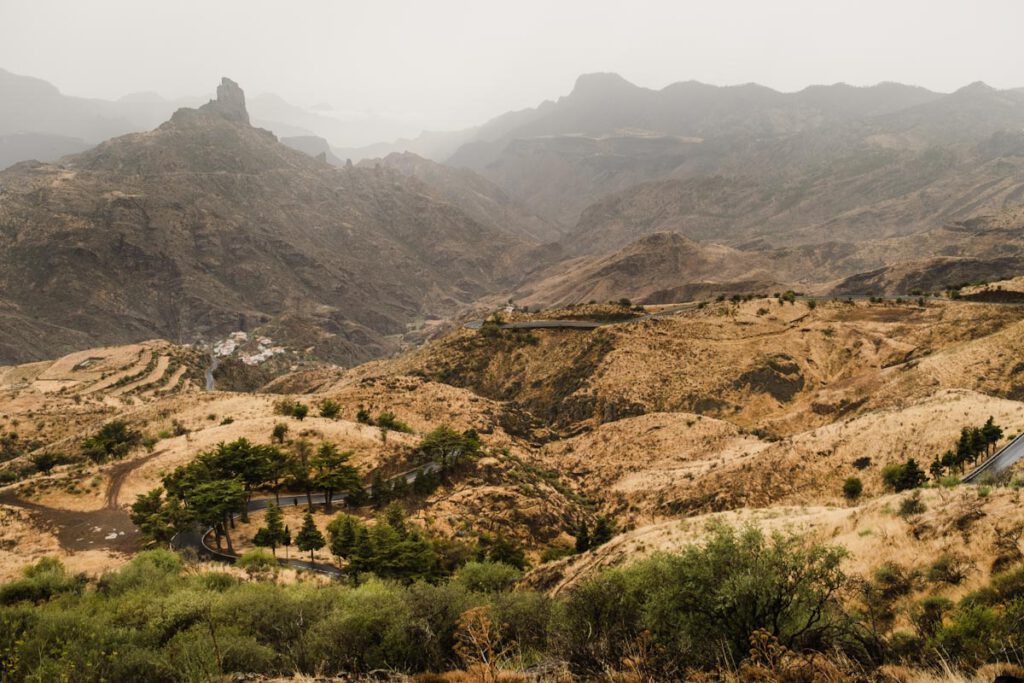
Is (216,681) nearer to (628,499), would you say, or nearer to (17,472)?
(628,499)

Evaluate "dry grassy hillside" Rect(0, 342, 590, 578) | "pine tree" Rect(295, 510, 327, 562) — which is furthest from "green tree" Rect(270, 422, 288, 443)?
"pine tree" Rect(295, 510, 327, 562)

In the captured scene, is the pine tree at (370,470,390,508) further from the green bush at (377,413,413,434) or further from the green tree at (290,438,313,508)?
the green bush at (377,413,413,434)

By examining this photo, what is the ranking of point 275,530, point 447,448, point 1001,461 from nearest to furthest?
point 1001,461 < point 275,530 < point 447,448

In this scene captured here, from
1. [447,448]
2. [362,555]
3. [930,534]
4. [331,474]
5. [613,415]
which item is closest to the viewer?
[930,534]

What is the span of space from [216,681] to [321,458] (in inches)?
1192

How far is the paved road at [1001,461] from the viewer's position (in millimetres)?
26131

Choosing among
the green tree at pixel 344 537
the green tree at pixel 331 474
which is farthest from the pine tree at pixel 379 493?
the green tree at pixel 344 537

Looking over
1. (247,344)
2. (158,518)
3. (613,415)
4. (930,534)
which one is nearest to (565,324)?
(613,415)

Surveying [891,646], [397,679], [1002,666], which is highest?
[1002,666]

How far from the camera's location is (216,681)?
10.0 metres

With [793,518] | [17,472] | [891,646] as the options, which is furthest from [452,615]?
[17,472]

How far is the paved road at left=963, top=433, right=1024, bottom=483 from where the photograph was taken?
26131 millimetres

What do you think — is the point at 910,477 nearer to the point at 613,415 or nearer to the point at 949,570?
the point at 949,570

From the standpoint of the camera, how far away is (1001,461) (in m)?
27.7
